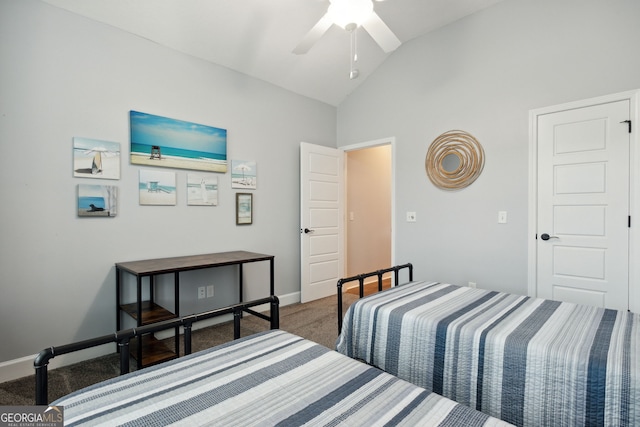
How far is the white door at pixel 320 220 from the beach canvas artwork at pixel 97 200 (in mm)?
1989

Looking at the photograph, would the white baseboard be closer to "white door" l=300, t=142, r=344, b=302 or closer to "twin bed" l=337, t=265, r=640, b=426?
"white door" l=300, t=142, r=344, b=302

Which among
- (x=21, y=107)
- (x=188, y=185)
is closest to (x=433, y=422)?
(x=188, y=185)

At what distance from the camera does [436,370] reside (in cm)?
157

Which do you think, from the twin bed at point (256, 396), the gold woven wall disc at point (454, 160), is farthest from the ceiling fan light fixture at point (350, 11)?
the twin bed at point (256, 396)

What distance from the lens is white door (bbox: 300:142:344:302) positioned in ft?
13.2

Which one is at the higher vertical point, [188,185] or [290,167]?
[290,167]

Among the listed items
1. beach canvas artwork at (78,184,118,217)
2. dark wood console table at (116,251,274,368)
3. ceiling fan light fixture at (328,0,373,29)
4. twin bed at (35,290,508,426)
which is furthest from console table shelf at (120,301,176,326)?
ceiling fan light fixture at (328,0,373,29)

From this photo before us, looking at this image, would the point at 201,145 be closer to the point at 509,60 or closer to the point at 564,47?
the point at 509,60

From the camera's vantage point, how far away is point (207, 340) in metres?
2.94

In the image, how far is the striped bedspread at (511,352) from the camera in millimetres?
1195

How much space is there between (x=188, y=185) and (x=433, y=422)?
9.38 feet

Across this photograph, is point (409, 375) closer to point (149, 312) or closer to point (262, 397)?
point (262, 397)

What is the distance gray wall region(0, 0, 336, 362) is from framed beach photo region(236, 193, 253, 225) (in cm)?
8

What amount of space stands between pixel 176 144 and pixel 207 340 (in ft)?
5.98
